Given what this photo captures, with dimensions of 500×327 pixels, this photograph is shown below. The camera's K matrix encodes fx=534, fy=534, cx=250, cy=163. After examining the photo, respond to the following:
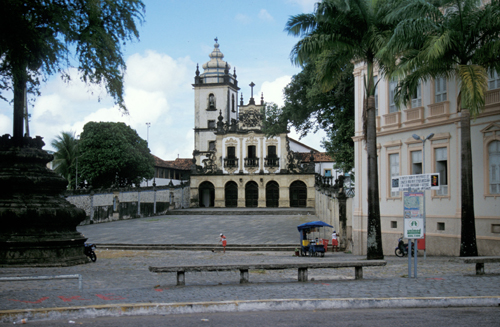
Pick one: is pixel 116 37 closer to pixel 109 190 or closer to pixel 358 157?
pixel 358 157

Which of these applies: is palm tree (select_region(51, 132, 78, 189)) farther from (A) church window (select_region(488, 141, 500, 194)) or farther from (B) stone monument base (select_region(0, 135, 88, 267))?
(A) church window (select_region(488, 141, 500, 194))

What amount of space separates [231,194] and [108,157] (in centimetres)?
1485

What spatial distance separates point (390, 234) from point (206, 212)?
3303 cm

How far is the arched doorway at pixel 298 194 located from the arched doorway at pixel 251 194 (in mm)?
4036

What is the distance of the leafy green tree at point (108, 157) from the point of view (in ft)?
181

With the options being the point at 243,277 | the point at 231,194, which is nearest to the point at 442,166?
the point at 243,277

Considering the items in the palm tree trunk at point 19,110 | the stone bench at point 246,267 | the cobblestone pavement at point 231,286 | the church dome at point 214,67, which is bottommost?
the cobblestone pavement at point 231,286

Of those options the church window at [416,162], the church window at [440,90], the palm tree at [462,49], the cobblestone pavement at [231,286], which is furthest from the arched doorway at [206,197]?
the palm tree at [462,49]

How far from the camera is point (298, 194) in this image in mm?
61375

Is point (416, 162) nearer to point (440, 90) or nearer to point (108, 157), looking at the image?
point (440, 90)

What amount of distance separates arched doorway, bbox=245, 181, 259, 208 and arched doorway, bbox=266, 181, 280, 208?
1270 millimetres

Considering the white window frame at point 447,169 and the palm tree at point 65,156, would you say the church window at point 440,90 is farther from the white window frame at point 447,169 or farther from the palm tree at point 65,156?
the palm tree at point 65,156

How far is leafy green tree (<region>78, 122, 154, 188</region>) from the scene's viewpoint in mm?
55219

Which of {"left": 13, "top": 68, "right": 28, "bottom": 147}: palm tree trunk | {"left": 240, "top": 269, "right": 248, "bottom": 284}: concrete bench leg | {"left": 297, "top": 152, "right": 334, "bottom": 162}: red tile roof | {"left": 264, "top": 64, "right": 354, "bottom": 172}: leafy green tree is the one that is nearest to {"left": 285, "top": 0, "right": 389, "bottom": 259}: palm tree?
{"left": 240, "top": 269, "right": 248, "bottom": 284}: concrete bench leg
